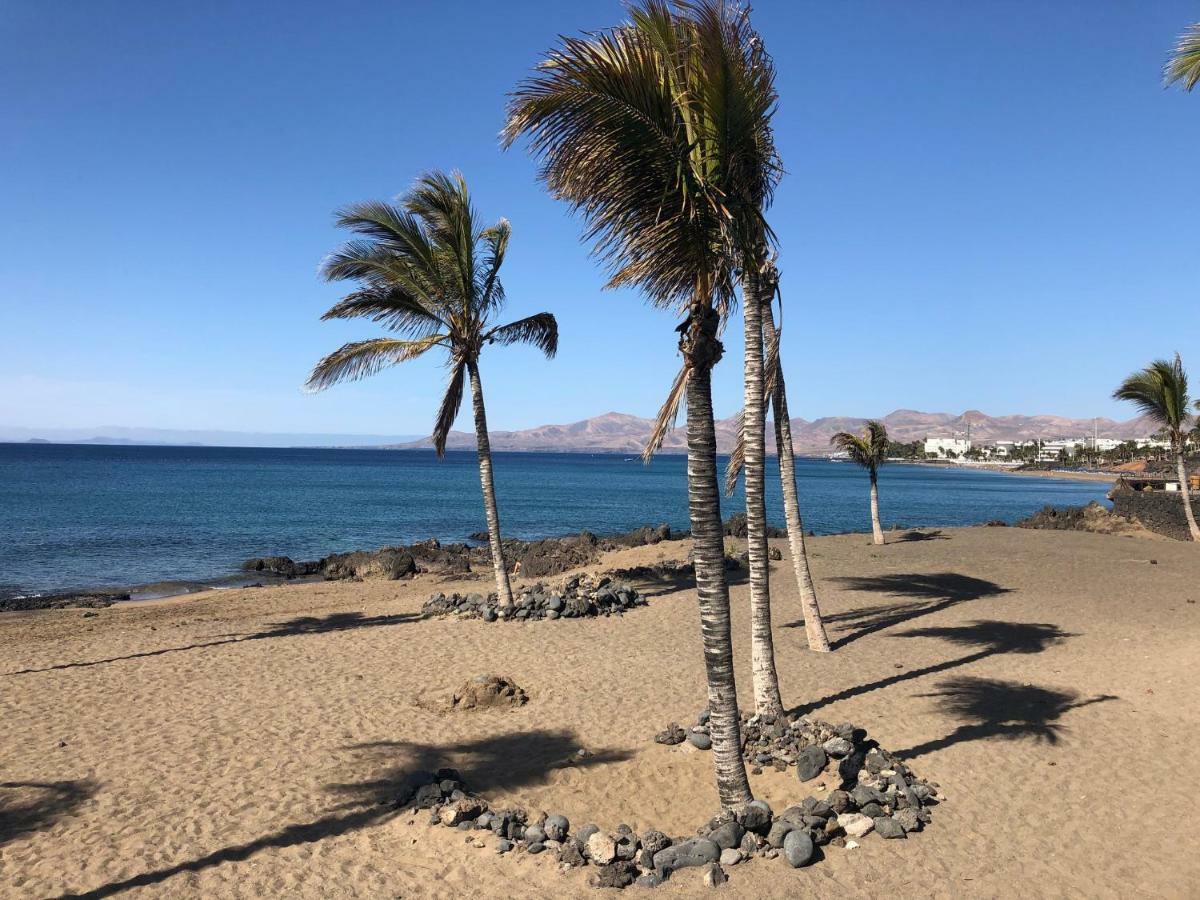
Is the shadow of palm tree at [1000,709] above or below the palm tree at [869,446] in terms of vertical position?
below

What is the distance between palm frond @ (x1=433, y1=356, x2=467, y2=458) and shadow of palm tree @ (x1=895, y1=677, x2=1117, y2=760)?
396 inches

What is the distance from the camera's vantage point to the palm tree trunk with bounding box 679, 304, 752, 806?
19.5 feet

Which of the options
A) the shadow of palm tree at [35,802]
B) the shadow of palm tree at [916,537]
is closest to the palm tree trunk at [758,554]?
the shadow of palm tree at [35,802]

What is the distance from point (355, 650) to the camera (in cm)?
1320

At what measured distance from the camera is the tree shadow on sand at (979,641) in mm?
10234

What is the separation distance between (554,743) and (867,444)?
1954 centimetres

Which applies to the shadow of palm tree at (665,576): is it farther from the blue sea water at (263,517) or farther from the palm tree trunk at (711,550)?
the blue sea water at (263,517)

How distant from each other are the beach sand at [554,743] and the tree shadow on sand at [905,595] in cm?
12

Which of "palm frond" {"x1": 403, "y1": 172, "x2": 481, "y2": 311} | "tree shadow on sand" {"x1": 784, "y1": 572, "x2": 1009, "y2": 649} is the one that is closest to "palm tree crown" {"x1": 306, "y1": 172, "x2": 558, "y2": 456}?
"palm frond" {"x1": 403, "y1": 172, "x2": 481, "y2": 311}

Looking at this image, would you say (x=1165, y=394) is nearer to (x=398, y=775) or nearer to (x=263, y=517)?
(x=398, y=775)

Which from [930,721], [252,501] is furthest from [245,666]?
[252,501]

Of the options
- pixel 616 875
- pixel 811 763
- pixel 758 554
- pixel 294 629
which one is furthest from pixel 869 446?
pixel 616 875

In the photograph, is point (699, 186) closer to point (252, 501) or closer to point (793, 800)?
point (793, 800)

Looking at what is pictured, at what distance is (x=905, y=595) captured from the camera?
1706 centimetres
